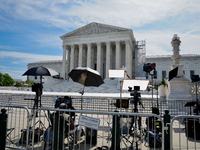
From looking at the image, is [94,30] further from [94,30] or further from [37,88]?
[37,88]

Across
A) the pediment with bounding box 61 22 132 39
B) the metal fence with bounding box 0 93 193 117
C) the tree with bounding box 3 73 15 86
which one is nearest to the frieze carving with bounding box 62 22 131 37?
the pediment with bounding box 61 22 132 39

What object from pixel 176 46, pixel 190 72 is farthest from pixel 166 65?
pixel 176 46

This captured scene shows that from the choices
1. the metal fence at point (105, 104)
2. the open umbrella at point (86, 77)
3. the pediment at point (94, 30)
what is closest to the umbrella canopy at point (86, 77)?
the open umbrella at point (86, 77)

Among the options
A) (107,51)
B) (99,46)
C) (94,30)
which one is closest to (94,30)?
(94,30)

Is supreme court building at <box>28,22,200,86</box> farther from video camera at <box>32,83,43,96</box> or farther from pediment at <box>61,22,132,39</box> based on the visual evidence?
video camera at <box>32,83,43,96</box>

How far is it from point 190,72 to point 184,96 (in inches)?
1892

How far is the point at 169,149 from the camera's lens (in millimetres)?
3010

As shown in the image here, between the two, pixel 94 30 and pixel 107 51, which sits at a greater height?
pixel 94 30

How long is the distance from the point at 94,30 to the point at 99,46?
5247 mm

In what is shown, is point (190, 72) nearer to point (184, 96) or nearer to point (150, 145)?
point (184, 96)

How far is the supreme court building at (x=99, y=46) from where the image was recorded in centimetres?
4094

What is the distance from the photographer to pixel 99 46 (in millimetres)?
42625

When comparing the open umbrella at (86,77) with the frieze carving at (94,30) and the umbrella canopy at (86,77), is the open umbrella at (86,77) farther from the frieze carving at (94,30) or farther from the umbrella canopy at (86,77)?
the frieze carving at (94,30)

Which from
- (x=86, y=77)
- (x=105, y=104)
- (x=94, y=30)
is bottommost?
(x=105, y=104)
